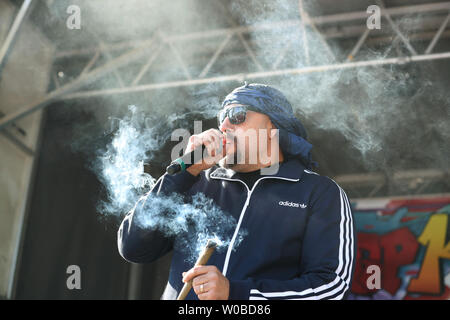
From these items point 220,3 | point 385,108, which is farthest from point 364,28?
point 220,3

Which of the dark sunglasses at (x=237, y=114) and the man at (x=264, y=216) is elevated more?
the dark sunglasses at (x=237, y=114)

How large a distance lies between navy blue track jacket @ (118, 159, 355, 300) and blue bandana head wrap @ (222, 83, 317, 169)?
0.09 meters

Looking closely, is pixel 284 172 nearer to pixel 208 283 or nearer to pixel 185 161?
pixel 185 161

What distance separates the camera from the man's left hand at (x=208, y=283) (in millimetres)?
1378

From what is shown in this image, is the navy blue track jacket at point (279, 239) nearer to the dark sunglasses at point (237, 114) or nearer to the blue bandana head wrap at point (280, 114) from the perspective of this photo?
the blue bandana head wrap at point (280, 114)

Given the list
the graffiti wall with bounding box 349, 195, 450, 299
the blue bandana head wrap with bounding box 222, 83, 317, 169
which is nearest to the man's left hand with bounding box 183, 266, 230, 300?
the blue bandana head wrap with bounding box 222, 83, 317, 169

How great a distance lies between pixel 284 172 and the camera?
1.81 meters

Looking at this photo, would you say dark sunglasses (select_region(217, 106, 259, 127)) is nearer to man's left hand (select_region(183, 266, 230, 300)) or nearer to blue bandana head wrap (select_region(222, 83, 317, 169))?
blue bandana head wrap (select_region(222, 83, 317, 169))

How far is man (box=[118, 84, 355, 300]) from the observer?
152 cm

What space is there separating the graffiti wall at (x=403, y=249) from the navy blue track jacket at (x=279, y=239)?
5.84 metres

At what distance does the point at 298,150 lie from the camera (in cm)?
191

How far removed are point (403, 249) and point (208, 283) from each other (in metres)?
6.75

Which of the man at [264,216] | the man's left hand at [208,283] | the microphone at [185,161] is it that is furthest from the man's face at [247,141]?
the man's left hand at [208,283]

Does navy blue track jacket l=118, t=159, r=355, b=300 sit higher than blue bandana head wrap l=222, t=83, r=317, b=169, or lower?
lower
